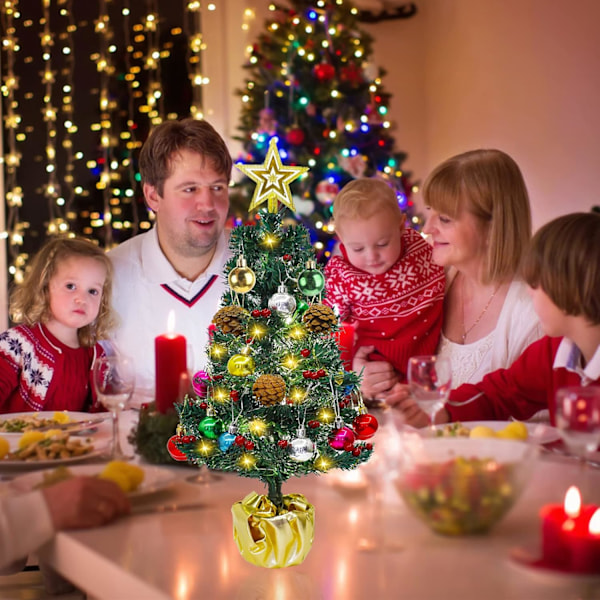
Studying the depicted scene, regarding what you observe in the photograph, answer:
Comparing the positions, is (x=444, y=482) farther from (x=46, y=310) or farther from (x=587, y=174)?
(x=587, y=174)

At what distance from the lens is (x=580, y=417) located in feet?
3.75

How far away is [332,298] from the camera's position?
9.11 feet

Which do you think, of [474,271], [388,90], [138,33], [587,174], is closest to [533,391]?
[474,271]

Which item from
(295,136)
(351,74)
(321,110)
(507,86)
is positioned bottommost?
(295,136)

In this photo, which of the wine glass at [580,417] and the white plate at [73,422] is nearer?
the wine glass at [580,417]

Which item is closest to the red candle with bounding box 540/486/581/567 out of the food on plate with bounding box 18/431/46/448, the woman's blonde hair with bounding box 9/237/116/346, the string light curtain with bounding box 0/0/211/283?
the food on plate with bounding box 18/431/46/448

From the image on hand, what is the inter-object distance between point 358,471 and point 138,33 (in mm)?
4641

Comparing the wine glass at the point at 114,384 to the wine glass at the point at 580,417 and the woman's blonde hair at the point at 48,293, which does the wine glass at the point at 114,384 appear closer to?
the wine glass at the point at 580,417

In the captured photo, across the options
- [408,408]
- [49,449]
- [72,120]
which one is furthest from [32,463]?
[72,120]

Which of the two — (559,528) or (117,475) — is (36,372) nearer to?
(117,475)

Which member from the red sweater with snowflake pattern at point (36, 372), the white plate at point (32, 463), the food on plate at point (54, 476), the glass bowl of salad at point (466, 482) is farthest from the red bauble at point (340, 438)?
the red sweater with snowflake pattern at point (36, 372)

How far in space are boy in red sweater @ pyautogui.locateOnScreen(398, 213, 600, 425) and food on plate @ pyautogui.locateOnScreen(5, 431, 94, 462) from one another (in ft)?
2.50

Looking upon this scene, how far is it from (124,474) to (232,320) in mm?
361

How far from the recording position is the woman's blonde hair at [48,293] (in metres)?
2.50
